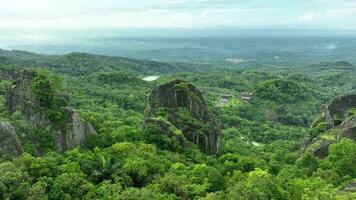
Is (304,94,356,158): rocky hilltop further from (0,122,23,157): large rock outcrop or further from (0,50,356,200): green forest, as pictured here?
(0,122,23,157): large rock outcrop

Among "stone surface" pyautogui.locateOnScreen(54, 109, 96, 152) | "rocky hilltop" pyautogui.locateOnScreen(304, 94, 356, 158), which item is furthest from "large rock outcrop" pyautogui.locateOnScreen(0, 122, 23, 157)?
"rocky hilltop" pyautogui.locateOnScreen(304, 94, 356, 158)

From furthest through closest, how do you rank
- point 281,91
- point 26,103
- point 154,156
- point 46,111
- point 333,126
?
point 281,91, point 333,126, point 26,103, point 46,111, point 154,156

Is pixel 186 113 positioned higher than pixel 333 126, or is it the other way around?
pixel 186 113

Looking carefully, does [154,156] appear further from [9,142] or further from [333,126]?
[333,126]

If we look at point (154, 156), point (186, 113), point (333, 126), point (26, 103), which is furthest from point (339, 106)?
point (26, 103)

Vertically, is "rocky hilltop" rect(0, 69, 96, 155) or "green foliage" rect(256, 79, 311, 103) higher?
"rocky hilltop" rect(0, 69, 96, 155)

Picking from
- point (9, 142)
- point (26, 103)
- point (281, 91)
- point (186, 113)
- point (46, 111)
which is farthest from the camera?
point (281, 91)
